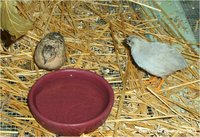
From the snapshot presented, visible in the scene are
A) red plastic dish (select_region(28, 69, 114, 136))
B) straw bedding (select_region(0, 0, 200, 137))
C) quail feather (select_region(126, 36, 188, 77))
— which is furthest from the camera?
quail feather (select_region(126, 36, 188, 77))

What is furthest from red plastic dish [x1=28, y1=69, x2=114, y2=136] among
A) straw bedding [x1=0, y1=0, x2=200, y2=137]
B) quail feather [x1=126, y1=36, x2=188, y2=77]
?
quail feather [x1=126, y1=36, x2=188, y2=77]

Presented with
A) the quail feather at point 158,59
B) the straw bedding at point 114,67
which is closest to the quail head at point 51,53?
the straw bedding at point 114,67

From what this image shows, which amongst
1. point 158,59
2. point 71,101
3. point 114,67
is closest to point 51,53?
point 71,101

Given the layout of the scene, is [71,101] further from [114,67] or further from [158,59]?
[158,59]

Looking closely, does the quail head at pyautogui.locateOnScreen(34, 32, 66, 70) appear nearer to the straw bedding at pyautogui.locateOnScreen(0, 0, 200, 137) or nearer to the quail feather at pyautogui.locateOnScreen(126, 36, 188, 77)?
the straw bedding at pyautogui.locateOnScreen(0, 0, 200, 137)

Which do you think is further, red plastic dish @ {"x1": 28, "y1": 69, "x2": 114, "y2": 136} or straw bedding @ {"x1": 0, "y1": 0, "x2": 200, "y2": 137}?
straw bedding @ {"x1": 0, "y1": 0, "x2": 200, "y2": 137}

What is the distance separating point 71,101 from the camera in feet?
9.66

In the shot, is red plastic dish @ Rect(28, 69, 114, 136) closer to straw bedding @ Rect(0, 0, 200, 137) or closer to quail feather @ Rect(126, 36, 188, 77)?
Result: straw bedding @ Rect(0, 0, 200, 137)

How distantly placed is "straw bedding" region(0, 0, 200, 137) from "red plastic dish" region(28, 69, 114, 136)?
118 millimetres

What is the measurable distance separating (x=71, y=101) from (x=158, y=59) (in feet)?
2.32

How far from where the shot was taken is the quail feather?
9.92ft

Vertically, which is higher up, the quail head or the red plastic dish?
the quail head

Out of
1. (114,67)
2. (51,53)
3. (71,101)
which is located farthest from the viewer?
(114,67)

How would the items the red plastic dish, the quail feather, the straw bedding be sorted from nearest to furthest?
the red plastic dish, the straw bedding, the quail feather
